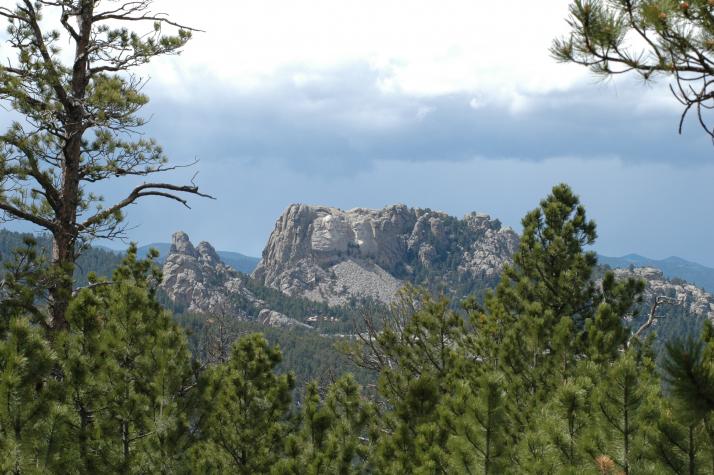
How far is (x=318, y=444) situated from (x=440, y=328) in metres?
8.53

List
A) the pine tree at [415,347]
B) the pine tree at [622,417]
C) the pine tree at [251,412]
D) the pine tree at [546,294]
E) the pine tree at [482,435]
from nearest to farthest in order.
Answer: the pine tree at [622,417]
the pine tree at [482,435]
the pine tree at [251,412]
the pine tree at [546,294]
the pine tree at [415,347]

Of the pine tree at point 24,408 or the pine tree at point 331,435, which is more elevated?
the pine tree at point 24,408

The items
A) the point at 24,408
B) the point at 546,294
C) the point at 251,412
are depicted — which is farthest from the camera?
the point at 546,294

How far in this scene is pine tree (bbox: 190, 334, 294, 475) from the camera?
34.9ft

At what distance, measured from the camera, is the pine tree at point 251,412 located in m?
10.6

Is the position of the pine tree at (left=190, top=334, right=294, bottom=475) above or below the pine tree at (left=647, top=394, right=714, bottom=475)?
below

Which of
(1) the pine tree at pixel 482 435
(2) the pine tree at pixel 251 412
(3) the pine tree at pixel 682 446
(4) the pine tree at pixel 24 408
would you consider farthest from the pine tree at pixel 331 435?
(3) the pine tree at pixel 682 446

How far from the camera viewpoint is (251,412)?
10820 mm

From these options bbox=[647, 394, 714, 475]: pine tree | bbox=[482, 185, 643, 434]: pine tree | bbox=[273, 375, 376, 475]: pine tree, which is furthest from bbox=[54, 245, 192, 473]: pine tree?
bbox=[482, 185, 643, 434]: pine tree

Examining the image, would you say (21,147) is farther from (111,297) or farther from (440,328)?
(440,328)

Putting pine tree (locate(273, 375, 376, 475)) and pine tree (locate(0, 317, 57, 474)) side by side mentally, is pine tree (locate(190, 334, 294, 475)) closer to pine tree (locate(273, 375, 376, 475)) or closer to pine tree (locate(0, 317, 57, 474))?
pine tree (locate(273, 375, 376, 475))

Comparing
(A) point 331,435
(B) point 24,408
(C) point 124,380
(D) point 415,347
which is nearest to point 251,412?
(A) point 331,435

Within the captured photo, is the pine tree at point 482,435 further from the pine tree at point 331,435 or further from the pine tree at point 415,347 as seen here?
the pine tree at point 415,347

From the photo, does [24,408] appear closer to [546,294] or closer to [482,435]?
[482,435]
